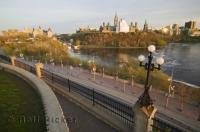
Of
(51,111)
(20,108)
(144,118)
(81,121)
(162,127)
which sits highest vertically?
(51,111)

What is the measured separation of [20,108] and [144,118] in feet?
20.8

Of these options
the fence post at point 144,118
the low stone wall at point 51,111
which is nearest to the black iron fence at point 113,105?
the fence post at point 144,118

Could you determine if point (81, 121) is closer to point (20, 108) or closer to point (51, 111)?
point (51, 111)

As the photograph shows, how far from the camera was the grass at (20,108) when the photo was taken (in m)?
9.48

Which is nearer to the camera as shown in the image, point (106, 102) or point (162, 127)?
point (162, 127)

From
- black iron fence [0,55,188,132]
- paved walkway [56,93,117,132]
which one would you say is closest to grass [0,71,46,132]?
paved walkway [56,93,117,132]

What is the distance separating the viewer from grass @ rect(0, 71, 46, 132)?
9479mm

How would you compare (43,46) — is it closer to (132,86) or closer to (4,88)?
(132,86)

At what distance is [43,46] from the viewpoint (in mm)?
80688

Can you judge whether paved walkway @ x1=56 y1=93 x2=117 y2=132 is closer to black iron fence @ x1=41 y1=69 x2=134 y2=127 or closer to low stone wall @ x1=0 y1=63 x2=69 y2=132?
black iron fence @ x1=41 y1=69 x2=134 y2=127

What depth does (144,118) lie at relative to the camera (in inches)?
356

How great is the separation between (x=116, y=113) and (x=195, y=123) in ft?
28.1

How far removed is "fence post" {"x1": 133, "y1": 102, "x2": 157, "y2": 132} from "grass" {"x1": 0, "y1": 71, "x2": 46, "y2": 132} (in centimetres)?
354

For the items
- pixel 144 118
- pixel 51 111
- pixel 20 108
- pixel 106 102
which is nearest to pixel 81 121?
pixel 106 102
